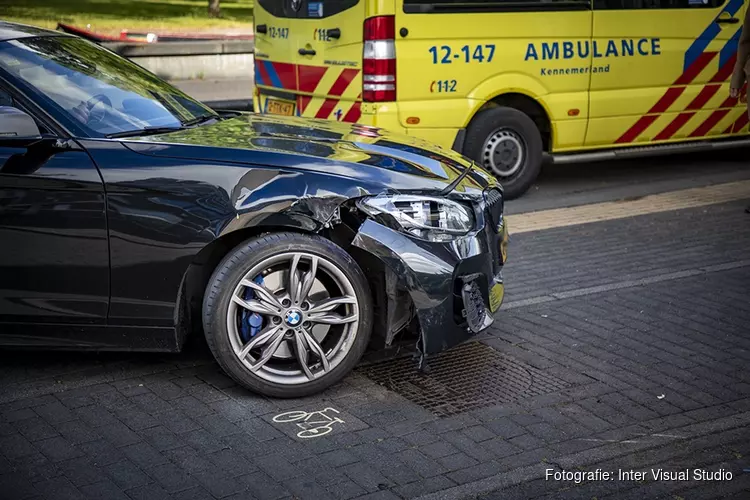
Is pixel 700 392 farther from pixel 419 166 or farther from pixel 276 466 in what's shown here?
pixel 276 466

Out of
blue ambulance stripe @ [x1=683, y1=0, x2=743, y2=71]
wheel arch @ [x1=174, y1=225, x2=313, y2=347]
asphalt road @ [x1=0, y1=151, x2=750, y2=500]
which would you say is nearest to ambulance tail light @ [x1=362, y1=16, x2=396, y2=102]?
asphalt road @ [x1=0, y1=151, x2=750, y2=500]

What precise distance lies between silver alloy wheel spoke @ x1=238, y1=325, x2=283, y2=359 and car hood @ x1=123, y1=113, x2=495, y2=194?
726mm

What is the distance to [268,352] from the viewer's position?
15.1ft

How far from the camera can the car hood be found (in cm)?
469

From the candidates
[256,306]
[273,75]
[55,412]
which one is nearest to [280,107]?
[273,75]

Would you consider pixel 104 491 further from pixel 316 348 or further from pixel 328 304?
pixel 328 304

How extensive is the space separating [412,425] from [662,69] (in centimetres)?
634

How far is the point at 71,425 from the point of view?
4418mm

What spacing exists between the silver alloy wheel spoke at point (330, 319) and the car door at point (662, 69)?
553 cm

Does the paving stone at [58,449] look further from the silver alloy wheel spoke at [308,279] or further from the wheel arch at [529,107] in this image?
the wheel arch at [529,107]

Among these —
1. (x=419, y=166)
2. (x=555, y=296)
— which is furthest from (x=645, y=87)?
(x=419, y=166)

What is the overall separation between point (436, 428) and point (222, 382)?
3.66 ft

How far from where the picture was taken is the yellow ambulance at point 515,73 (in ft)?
28.5

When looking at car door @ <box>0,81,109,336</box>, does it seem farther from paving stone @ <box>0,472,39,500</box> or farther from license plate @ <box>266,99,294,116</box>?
license plate @ <box>266,99,294,116</box>
